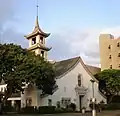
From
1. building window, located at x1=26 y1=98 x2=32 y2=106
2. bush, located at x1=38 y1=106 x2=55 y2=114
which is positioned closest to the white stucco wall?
bush, located at x1=38 y1=106 x2=55 y2=114

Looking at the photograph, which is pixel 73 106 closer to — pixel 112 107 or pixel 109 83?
pixel 112 107

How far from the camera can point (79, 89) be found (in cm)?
5400

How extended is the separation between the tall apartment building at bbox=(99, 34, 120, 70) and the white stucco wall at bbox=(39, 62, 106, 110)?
3269 cm

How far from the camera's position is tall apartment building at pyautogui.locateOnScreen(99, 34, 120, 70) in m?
89.0

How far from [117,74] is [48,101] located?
1811cm

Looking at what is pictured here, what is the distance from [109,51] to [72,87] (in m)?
41.6

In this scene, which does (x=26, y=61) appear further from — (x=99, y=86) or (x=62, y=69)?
(x=99, y=86)

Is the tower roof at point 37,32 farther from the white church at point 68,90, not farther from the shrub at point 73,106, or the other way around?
the shrub at point 73,106

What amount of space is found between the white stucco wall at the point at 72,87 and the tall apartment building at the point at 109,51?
1287 inches

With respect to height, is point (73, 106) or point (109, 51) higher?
point (109, 51)

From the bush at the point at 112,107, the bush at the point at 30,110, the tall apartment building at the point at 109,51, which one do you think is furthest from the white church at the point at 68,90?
the tall apartment building at the point at 109,51

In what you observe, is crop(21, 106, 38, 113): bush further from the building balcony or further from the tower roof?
the tower roof

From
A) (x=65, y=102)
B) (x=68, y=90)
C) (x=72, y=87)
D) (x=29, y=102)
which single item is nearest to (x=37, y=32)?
(x=72, y=87)

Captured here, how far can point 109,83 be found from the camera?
58.0 metres
